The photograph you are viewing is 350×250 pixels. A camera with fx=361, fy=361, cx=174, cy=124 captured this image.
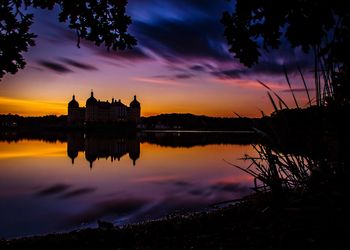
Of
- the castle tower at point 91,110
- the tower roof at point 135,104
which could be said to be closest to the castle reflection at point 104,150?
the castle tower at point 91,110

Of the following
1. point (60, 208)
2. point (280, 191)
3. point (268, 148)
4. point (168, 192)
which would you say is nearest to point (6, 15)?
point (268, 148)

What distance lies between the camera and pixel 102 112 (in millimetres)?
162500

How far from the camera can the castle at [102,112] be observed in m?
161

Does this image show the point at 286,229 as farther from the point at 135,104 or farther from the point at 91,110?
the point at 135,104

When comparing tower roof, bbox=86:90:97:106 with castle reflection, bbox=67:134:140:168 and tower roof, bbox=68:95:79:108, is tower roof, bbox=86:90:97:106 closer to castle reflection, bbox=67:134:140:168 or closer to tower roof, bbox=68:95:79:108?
tower roof, bbox=68:95:79:108

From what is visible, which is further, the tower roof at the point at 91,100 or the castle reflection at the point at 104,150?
the tower roof at the point at 91,100

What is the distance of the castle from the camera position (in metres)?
161

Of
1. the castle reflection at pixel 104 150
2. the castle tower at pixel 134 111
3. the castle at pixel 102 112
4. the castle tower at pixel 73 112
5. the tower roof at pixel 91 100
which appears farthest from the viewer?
the castle tower at pixel 134 111

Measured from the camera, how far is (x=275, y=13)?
2.43 metres

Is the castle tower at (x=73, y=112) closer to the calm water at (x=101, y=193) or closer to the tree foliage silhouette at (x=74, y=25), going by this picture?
the calm water at (x=101, y=193)

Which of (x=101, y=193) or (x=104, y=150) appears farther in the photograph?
(x=104, y=150)

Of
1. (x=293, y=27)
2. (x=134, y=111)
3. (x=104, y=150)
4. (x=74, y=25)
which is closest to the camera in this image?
(x=293, y=27)

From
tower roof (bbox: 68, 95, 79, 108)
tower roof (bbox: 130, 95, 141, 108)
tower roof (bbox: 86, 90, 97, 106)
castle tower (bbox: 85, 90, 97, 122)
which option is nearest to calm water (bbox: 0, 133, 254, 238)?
castle tower (bbox: 85, 90, 97, 122)

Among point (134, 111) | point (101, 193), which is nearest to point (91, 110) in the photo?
point (134, 111)
